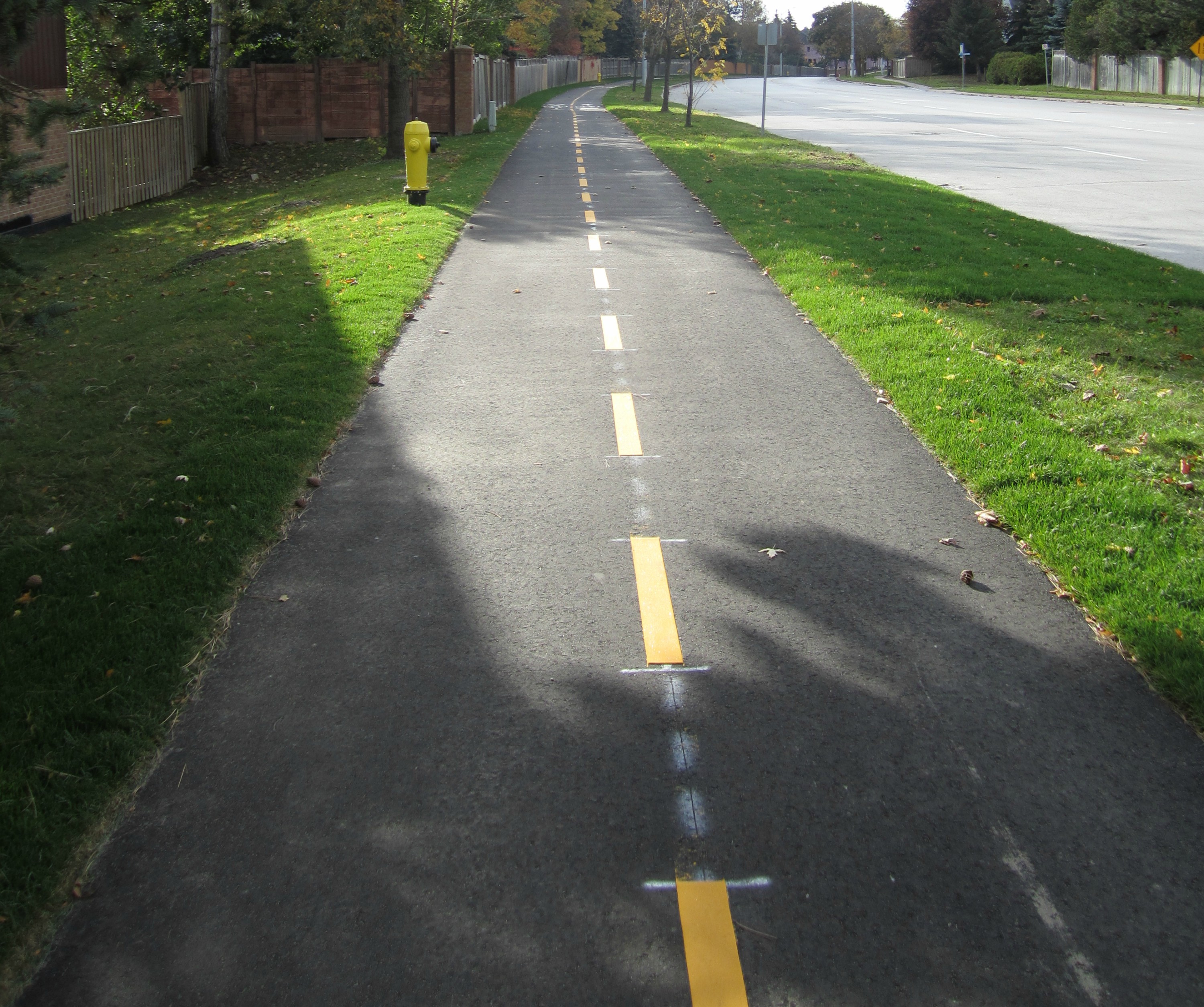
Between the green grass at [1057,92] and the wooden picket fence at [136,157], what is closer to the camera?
the wooden picket fence at [136,157]

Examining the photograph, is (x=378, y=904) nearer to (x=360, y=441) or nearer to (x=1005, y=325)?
(x=360, y=441)

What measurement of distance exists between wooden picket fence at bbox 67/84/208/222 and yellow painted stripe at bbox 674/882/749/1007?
806 inches

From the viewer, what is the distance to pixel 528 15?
6150cm

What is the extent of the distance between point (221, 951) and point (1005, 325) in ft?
28.4

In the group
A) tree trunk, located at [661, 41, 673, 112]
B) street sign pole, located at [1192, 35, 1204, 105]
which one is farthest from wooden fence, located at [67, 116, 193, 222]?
street sign pole, located at [1192, 35, 1204, 105]

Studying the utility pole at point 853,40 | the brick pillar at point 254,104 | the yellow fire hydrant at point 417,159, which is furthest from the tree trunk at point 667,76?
the utility pole at point 853,40

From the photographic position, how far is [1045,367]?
8.38 meters

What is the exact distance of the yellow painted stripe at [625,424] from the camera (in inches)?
265

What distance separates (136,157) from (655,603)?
2199 cm

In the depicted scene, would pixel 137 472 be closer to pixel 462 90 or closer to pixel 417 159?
pixel 417 159

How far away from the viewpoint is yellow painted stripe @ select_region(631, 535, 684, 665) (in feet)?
14.5

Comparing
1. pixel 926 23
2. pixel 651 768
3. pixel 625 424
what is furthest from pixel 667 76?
pixel 926 23

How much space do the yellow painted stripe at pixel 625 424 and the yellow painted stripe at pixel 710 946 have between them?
3.78m

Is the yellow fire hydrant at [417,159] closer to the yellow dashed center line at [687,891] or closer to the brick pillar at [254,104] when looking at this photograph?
the yellow dashed center line at [687,891]
